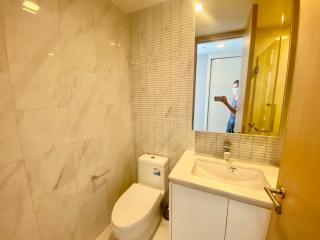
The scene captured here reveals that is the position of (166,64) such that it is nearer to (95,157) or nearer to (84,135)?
(84,135)

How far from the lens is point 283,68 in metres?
1.14

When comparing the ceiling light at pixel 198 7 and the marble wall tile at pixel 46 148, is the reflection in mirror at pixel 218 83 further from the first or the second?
the marble wall tile at pixel 46 148

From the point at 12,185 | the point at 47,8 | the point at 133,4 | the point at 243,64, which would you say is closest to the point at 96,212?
the point at 12,185

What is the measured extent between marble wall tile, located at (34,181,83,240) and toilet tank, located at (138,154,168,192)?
0.68m

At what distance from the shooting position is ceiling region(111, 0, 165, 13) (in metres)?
1.47

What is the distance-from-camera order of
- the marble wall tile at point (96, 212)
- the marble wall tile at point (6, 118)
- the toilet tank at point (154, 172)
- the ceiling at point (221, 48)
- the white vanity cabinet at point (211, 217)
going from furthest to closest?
the toilet tank at point (154, 172)
the marble wall tile at point (96, 212)
the ceiling at point (221, 48)
the white vanity cabinet at point (211, 217)
the marble wall tile at point (6, 118)

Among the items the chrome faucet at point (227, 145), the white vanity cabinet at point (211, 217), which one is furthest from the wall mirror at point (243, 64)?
the white vanity cabinet at point (211, 217)

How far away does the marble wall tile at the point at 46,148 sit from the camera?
925mm

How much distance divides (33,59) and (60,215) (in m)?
1.11

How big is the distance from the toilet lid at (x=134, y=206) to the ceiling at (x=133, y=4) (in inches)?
73.9

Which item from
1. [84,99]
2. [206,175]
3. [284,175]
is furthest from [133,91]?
[284,175]

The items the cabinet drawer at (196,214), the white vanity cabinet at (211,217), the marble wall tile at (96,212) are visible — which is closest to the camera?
the white vanity cabinet at (211,217)

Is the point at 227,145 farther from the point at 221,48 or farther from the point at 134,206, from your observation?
the point at 134,206

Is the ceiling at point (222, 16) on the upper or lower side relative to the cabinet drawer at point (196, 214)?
upper
